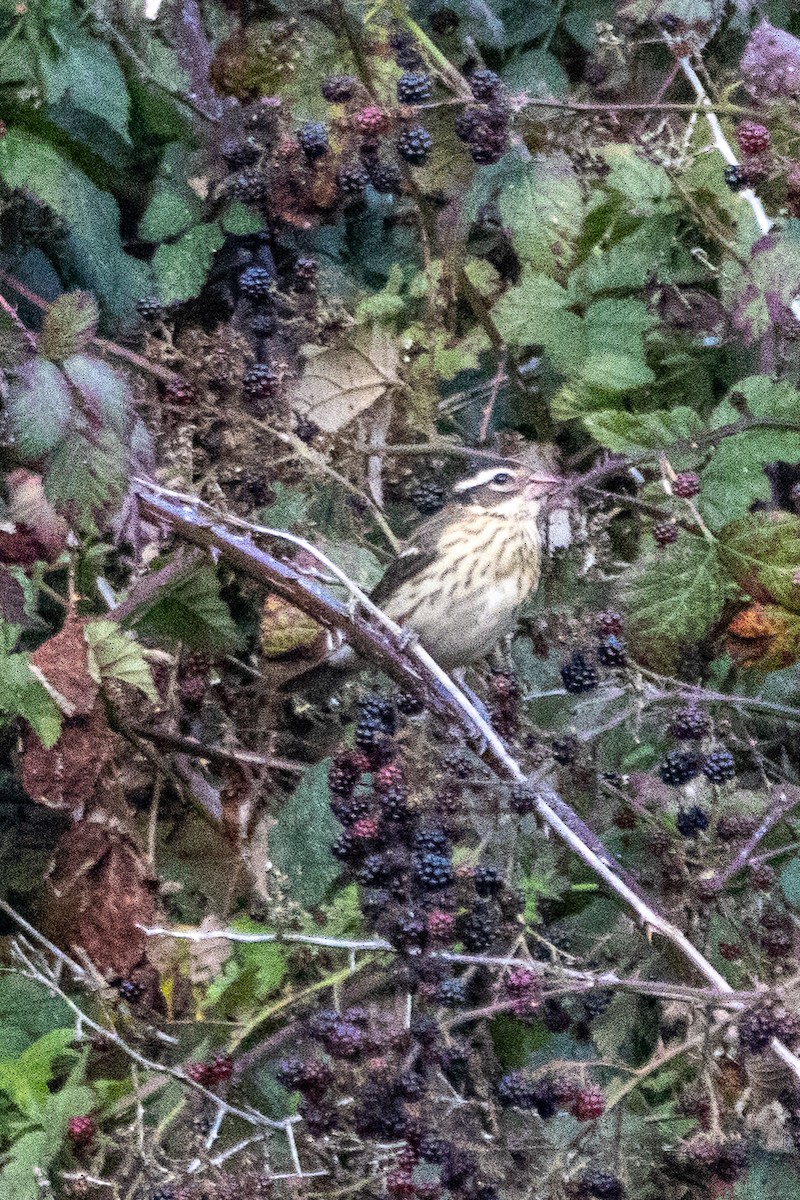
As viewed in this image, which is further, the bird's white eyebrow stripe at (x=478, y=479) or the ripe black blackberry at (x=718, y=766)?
the bird's white eyebrow stripe at (x=478, y=479)

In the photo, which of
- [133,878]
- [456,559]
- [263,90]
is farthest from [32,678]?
[263,90]

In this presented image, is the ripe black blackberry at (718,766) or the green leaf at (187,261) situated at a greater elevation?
the green leaf at (187,261)

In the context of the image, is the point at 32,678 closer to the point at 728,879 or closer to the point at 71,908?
the point at 71,908

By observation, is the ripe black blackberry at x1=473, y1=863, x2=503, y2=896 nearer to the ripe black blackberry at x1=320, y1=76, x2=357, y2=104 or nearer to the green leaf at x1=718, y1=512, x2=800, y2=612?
the green leaf at x1=718, y1=512, x2=800, y2=612

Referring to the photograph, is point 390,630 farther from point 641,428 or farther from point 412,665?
point 641,428

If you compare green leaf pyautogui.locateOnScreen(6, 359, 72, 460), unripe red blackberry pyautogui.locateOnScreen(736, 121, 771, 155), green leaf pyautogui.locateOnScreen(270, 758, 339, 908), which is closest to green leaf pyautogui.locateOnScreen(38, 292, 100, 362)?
green leaf pyautogui.locateOnScreen(6, 359, 72, 460)

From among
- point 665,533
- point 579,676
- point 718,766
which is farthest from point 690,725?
point 665,533

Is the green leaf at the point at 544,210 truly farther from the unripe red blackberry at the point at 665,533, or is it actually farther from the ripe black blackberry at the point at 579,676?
the ripe black blackberry at the point at 579,676

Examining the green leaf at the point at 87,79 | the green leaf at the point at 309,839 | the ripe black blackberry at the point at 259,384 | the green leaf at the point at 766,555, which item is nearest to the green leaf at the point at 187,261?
the green leaf at the point at 87,79
